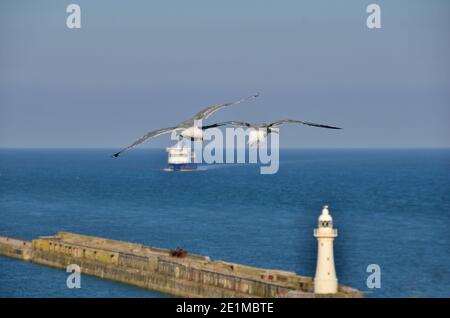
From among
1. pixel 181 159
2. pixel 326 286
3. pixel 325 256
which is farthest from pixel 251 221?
pixel 181 159

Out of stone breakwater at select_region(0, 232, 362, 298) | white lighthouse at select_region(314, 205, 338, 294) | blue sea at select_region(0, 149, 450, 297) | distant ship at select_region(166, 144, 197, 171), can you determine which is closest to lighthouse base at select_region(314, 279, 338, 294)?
white lighthouse at select_region(314, 205, 338, 294)

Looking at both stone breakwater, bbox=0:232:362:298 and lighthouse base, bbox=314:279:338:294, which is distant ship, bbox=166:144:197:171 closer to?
stone breakwater, bbox=0:232:362:298

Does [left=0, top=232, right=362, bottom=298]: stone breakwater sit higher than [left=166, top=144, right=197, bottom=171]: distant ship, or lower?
lower

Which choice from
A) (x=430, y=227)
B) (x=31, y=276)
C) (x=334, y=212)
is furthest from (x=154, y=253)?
(x=334, y=212)

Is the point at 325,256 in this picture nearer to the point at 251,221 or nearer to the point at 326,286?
the point at 326,286

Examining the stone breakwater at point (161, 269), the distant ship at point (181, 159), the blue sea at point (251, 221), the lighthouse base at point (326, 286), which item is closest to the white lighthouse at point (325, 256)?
the lighthouse base at point (326, 286)
